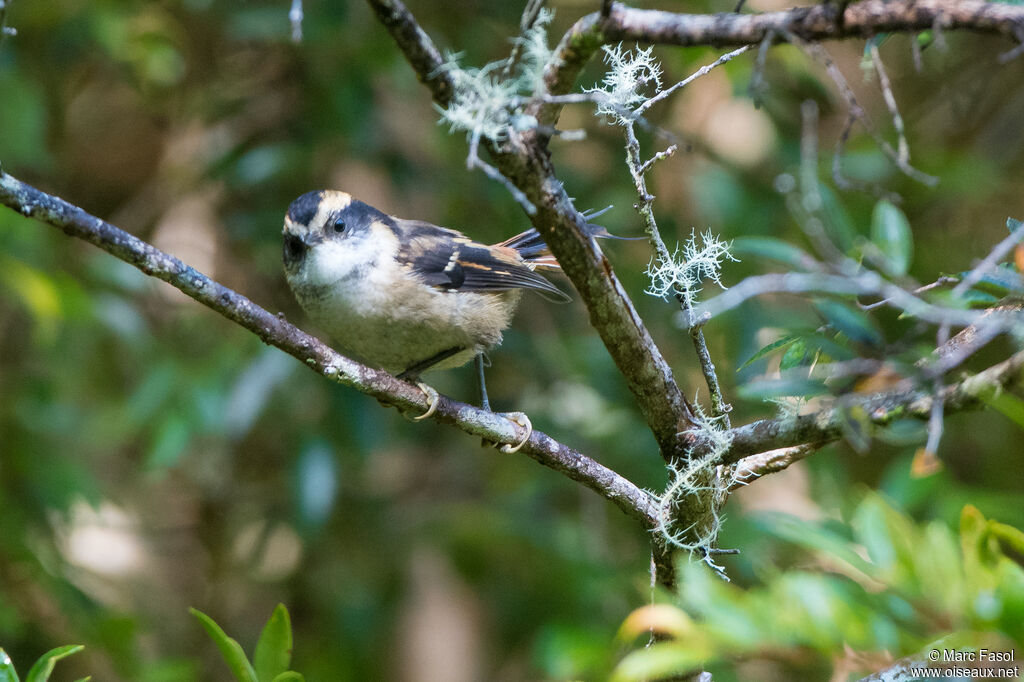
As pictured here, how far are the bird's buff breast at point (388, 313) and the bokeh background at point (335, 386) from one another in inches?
39.7

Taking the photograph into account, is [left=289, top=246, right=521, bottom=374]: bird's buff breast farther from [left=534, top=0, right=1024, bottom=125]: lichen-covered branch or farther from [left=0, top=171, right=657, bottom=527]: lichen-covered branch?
[left=534, top=0, right=1024, bottom=125]: lichen-covered branch

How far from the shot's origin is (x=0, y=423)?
12.8ft

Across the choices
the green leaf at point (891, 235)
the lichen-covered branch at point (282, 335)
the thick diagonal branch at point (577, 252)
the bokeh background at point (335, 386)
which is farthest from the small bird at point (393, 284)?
the green leaf at point (891, 235)

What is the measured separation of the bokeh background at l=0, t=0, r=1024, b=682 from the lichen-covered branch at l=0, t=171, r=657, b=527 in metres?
1.01

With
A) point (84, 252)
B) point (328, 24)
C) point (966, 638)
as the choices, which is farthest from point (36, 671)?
point (84, 252)

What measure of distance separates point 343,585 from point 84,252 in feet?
7.04

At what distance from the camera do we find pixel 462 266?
2941 millimetres

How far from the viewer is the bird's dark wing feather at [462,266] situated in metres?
2.85

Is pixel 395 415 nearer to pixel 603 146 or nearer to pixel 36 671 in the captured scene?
pixel 603 146

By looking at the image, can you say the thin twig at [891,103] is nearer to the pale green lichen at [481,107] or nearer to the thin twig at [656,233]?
the thin twig at [656,233]

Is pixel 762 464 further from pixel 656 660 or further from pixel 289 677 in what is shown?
pixel 289 677

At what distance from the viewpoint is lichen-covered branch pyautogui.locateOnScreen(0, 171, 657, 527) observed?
1642mm

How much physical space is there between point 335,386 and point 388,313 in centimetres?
125

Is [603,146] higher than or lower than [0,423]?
higher
